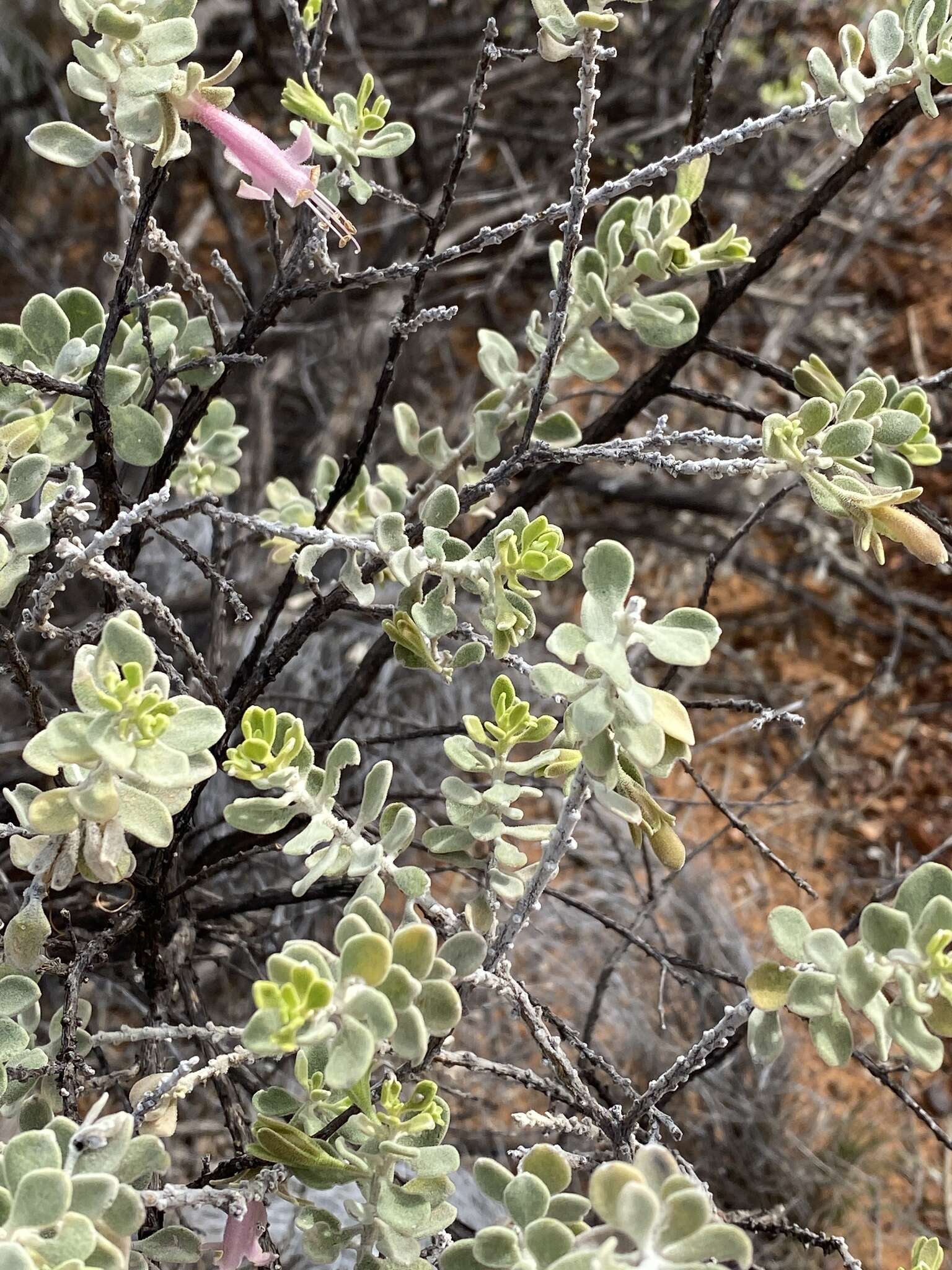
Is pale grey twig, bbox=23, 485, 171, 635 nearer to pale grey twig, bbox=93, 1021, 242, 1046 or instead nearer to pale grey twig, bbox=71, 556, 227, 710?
pale grey twig, bbox=71, 556, 227, 710

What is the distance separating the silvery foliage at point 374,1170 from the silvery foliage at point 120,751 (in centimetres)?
14

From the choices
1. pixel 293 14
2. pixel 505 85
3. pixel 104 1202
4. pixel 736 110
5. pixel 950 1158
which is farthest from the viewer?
pixel 736 110

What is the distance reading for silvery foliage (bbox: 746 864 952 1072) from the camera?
1.55 ft

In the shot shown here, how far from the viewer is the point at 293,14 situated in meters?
0.67

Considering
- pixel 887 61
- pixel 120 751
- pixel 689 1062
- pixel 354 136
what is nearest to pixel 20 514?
pixel 120 751

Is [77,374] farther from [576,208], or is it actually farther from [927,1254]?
[927,1254]

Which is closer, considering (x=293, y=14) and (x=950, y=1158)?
(x=293, y=14)

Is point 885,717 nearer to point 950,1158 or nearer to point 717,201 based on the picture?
point 950,1158

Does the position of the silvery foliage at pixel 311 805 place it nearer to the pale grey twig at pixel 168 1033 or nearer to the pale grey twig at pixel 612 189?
the pale grey twig at pixel 168 1033

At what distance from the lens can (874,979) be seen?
47 cm

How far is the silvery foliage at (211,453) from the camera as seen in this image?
0.84 meters

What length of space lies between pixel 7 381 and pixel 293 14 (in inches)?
11.6

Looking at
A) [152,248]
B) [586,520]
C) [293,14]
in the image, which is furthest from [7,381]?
[586,520]

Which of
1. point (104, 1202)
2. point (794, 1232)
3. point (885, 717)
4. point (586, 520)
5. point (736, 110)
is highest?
point (736, 110)
